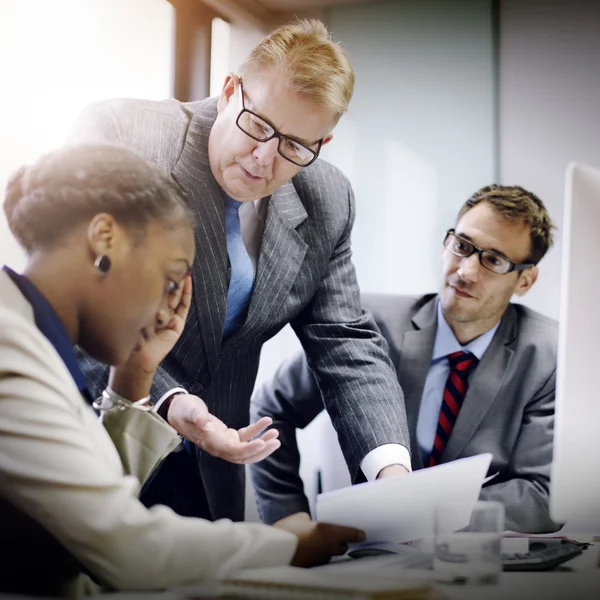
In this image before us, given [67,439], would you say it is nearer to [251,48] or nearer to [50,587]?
[50,587]

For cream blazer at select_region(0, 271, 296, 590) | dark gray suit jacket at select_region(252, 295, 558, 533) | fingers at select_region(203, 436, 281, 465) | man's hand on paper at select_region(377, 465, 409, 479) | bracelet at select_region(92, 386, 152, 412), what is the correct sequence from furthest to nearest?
dark gray suit jacket at select_region(252, 295, 558, 533) < man's hand on paper at select_region(377, 465, 409, 479) < fingers at select_region(203, 436, 281, 465) < bracelet at select_region(92, 386, 152, 412) < cream blazer at select_region(0, 271, 296, 590)

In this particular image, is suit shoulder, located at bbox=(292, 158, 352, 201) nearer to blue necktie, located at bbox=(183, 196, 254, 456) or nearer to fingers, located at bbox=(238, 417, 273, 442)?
blue necktie, located at bbox=(183, 196, 254, 456)

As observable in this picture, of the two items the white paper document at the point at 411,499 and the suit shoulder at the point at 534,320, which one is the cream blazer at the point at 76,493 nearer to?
the white paper document at the point at 411,499

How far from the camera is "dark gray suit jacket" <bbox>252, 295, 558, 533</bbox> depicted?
168 cm

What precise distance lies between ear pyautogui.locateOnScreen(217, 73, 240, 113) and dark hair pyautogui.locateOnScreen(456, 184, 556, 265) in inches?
24.8

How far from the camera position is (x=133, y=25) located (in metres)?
1.47

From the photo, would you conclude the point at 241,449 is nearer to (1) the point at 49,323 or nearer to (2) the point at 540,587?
(1) the point at 49,323

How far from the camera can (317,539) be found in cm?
118

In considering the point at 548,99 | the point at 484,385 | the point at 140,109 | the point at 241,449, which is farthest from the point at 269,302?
the point at 548,99

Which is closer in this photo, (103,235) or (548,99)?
(103,235)

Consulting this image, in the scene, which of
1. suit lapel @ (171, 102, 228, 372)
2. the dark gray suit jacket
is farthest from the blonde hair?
the dark gray suit jacket

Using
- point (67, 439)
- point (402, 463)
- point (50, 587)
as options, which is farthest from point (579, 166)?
point (50, 587)

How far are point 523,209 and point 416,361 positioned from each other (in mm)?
419

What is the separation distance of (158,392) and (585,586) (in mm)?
726
